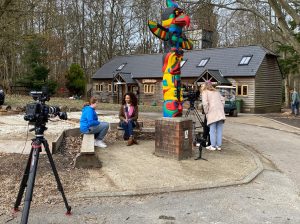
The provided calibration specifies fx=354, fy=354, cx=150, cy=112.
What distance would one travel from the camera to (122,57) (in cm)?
4084

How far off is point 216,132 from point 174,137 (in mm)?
1972

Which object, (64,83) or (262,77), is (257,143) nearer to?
(262,77)

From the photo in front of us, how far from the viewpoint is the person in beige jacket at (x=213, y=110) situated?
8.88 metres

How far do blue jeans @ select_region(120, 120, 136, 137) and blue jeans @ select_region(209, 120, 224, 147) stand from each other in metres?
2.07

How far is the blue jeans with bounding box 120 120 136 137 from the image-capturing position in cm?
940

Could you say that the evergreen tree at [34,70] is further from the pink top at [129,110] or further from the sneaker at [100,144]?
the sneaker at [100,144]

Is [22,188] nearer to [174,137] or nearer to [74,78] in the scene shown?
[174,137]

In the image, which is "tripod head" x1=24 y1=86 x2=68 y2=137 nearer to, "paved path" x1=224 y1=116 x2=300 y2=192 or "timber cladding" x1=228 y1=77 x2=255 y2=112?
"paved path" x1=224 y1=116 x2=300 y2=192

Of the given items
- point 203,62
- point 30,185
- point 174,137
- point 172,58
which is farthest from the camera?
point 203,62

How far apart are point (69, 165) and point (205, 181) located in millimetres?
2545

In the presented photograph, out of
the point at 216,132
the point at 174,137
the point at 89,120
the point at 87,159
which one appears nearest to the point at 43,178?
the point at 87,159

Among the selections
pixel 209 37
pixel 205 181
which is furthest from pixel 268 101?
pixel 205 181

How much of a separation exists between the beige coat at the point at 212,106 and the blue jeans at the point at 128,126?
1.97m

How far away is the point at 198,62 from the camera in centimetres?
3244
